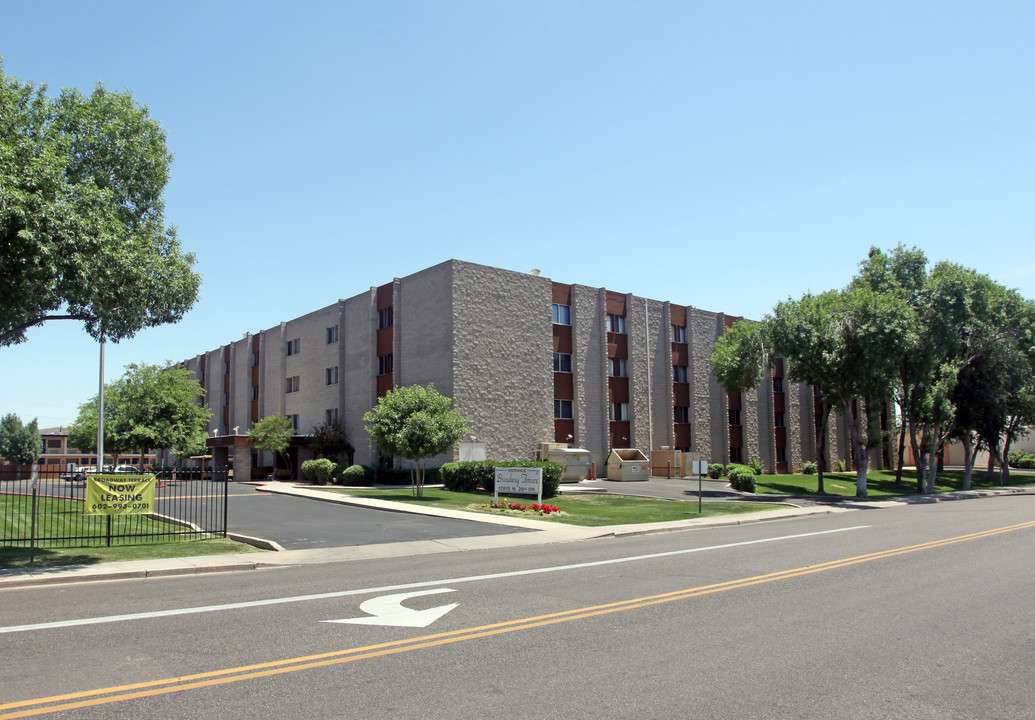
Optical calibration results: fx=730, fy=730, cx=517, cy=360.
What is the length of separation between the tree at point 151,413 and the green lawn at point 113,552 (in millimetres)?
34870

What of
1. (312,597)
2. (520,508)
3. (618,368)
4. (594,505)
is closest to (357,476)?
(594,505)

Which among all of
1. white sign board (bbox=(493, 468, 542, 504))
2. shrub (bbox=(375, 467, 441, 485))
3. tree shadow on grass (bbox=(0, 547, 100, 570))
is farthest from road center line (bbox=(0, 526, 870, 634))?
shrub (bbox=(375, 467, 441, 485))

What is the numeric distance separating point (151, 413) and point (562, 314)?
2759 cm

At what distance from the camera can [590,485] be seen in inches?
1521

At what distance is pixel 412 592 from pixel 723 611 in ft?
13.7

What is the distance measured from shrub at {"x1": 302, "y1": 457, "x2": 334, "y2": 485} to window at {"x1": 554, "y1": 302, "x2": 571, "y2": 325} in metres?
15.6

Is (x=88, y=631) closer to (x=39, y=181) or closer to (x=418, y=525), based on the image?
(x=39, y=181)

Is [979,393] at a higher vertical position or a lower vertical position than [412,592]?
higher

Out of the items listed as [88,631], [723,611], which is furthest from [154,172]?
[723,611]

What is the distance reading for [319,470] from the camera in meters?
41.2

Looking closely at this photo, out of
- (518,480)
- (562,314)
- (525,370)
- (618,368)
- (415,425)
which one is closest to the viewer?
(518,480)

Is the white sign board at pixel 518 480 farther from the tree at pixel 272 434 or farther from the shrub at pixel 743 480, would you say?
the tree at pixel 272 434

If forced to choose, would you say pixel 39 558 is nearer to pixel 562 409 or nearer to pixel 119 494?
pixel 119 494

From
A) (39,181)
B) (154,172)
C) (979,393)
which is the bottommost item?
(979,393)
